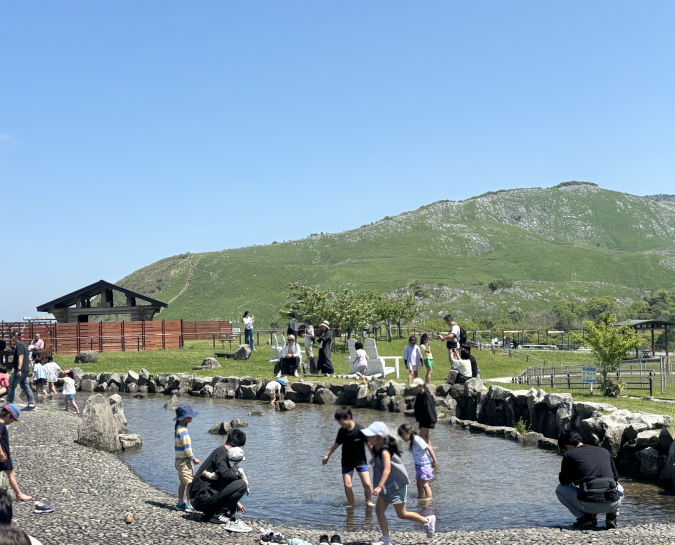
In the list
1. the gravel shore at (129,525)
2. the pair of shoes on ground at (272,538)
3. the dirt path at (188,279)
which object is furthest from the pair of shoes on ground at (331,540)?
the dirt path at (188,279)

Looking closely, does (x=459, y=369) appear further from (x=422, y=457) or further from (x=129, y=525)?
(x=129, y=525)

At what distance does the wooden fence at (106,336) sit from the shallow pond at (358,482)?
20.1 meters

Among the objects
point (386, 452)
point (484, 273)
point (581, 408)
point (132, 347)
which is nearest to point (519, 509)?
point (386, 452)

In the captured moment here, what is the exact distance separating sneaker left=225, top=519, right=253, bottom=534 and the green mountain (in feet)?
340

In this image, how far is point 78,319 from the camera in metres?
44.1

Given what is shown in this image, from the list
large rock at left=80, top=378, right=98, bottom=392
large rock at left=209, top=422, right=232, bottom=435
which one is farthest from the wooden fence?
large rock at left=209, top=422, right=232, bottom=435

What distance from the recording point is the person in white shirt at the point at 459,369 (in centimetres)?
1992

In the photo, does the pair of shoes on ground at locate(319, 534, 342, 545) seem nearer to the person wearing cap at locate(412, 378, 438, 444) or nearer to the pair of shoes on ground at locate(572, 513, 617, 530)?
the pair of shoes on ground at locate(572, 513, 617, 530)

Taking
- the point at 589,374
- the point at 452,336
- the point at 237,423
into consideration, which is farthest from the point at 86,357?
the point at 589,374

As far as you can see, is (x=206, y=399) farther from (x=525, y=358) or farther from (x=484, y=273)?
(x=484, y=273)

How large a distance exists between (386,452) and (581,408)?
8.04 meters

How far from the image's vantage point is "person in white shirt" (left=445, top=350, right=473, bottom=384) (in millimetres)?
19922

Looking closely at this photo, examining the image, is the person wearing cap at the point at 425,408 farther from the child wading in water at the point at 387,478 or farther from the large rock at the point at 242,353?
the large rock at the point at 242,353

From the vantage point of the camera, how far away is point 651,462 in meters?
11.4
